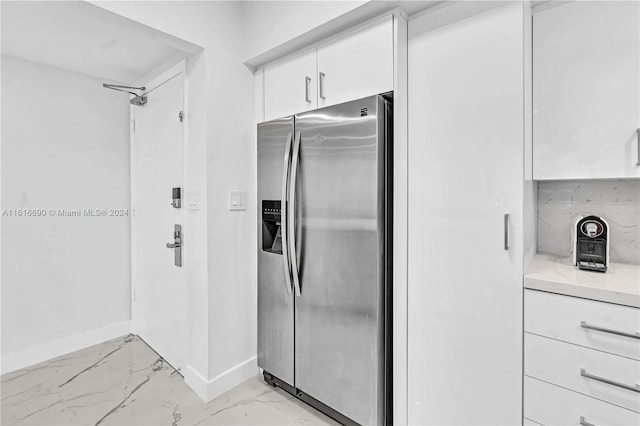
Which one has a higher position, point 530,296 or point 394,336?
point 530,296

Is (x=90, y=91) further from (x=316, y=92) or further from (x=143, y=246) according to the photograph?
(x=316, y=92)

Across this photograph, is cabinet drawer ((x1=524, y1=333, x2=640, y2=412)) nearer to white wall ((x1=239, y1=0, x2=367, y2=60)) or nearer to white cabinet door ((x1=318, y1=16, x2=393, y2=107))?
white cabinet door ((x1=318, y1=16, x2=393, y2=107))

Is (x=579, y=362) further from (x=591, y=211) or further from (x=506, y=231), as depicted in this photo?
(x=591, y=211)

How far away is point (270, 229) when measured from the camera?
6.66 feet

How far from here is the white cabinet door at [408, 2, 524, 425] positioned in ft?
4.14

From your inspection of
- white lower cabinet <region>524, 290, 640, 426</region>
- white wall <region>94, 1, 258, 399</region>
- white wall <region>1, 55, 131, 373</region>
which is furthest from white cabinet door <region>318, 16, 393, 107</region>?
white wall <region>1, 55, 131, 373</region>

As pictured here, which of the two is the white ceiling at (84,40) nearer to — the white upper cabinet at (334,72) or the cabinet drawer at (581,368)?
the white upper cabinet at (334,72)

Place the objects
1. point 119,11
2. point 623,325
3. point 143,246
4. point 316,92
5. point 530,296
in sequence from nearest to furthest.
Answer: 1. point 623,325
2. point 530,296
3. point 119,11
4. point 316,92
5. point 143,246

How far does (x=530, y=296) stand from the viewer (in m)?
1.23

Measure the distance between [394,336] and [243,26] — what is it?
6.98ft

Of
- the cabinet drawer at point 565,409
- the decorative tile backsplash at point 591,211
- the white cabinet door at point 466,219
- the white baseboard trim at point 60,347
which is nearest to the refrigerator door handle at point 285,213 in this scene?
the white cabinet door at point 466,219

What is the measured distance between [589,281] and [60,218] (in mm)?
3373

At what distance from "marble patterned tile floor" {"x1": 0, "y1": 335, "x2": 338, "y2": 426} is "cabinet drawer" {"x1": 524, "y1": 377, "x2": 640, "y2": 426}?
3.37ft

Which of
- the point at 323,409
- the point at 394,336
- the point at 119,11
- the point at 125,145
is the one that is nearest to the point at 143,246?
the point at 125,145
